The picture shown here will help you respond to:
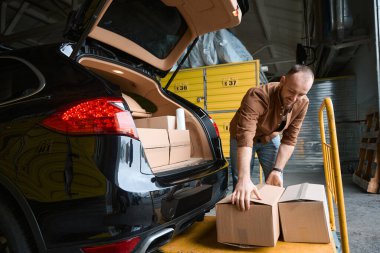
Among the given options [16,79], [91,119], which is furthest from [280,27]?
[91,119]

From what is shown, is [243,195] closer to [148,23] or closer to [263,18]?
[148,23]

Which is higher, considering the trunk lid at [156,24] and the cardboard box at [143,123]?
the trunk lid at [156,24]

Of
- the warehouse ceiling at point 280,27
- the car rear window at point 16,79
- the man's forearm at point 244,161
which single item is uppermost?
the warehouse ceiling at point 280,27

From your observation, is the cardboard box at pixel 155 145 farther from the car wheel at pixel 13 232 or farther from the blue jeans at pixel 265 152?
the blue jeans at pixel 265 152

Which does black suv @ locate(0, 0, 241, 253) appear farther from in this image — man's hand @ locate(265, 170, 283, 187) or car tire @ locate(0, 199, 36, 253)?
man's hand @ locate(265, 170, 283, 187)

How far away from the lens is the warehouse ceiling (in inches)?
215

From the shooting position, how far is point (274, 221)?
151 cm

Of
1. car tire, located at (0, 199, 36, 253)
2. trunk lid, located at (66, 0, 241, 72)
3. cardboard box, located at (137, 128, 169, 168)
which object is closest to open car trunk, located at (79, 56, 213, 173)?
cardboard box, located at (137, 128, 169, 168)

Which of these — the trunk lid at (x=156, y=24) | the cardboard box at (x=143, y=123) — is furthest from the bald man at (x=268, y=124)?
the cardboard box at (x=143, y=123)

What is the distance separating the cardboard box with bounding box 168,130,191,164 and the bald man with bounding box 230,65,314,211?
0.39 m

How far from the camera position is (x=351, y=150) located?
729 centimetres

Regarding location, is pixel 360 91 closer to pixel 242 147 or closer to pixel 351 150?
pixel 351 150

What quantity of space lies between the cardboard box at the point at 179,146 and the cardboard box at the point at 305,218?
2.63 feet

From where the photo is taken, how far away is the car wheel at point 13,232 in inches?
49.7
